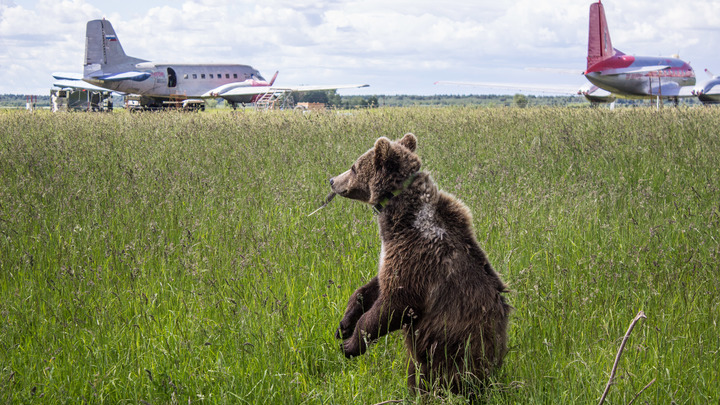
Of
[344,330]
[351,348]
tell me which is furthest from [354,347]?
[344,330]

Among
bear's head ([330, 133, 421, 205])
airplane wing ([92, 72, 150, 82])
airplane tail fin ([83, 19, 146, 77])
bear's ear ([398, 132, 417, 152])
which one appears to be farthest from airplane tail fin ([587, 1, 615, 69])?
bear's head ([330, 133, 421, 205])

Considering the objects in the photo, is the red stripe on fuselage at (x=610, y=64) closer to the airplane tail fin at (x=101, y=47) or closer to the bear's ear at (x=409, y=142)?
the airplane tail fin at (x=101, y=47)

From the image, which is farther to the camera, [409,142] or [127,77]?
[127,77]

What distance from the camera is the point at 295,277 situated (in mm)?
3984

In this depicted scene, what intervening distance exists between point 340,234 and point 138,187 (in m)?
2.91

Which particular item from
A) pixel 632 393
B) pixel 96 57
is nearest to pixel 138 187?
pixel 632 393

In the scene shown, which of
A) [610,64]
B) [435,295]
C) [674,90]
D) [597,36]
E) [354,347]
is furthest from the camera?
[674,90]

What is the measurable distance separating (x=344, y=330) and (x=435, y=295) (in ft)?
2.07

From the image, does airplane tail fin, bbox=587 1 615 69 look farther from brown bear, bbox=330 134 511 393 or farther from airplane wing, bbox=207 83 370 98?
brown bear, bbox=330 134 511 393

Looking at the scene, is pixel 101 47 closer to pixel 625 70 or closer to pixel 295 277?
pixel 625 70

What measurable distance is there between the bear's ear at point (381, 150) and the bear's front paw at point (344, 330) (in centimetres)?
85

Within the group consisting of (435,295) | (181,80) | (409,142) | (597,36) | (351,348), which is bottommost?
(351,348)

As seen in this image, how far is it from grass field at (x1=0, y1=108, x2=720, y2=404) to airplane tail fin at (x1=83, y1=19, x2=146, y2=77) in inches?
1398

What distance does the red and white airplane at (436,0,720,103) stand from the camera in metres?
32.9
